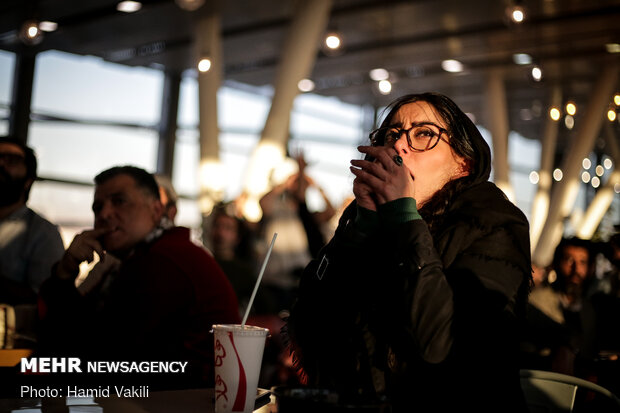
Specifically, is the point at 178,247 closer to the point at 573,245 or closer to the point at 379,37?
the point at 573,245

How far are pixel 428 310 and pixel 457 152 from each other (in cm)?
51

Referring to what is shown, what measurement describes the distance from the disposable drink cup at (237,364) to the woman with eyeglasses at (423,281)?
17 cm

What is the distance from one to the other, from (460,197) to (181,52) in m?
11.9

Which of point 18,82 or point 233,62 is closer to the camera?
point 18,82

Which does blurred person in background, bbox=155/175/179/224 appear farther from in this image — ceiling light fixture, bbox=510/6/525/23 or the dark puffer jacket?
ceiling light fixture, bbox=510/6/525/23

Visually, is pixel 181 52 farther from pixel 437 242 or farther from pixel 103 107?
pixel 437 242

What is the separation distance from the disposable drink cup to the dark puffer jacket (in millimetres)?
238

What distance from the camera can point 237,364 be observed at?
127 cm

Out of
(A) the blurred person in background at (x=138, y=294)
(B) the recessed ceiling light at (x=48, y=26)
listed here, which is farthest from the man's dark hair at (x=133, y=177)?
(B) the recessed ceiling light at (x=48, y=26)

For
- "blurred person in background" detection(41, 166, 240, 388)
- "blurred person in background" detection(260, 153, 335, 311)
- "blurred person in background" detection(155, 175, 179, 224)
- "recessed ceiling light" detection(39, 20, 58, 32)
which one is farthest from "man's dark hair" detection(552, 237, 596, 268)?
"recessed ceiling light" detection(39, 20, 58, 32)

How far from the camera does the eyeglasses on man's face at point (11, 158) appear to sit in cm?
319

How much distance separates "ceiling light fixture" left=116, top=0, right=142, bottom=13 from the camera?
9781mm

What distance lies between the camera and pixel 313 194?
13117mm

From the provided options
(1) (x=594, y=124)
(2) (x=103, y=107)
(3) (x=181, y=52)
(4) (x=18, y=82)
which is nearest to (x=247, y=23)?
(3) (x=181, y=52)
